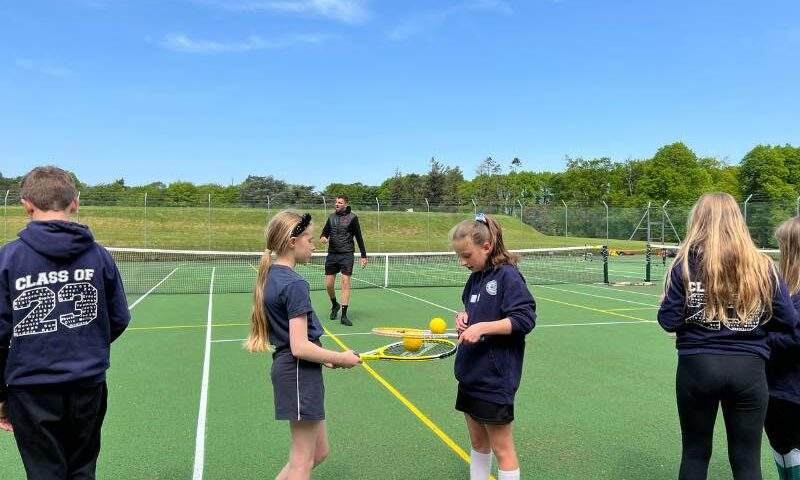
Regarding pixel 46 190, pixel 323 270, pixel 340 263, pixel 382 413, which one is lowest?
pixel 323 270

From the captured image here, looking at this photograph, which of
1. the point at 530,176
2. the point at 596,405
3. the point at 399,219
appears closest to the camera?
the point at 596,405

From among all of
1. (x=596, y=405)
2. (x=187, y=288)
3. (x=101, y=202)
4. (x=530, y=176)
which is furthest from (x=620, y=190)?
(x=596, y=405)

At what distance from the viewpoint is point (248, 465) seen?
4516 mm

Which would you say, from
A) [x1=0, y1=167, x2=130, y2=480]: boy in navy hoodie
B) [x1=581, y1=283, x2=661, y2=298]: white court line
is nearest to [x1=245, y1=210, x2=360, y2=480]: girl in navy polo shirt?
[x1=0, y1=167, x2=130, y2=480]: boy in navy hoodie

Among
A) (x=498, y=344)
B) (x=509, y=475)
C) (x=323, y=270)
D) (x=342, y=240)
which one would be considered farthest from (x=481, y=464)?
(x=323, y=270)

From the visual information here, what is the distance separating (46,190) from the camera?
2.75 m

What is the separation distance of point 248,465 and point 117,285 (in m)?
2.14

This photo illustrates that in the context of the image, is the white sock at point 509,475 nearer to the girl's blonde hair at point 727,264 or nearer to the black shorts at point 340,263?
the girl's blonde hair at point 727,264

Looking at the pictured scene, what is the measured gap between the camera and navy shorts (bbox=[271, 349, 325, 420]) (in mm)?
3125

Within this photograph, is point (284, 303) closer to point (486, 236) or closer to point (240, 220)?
point (486, 236)

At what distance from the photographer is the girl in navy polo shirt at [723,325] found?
2.90 meters

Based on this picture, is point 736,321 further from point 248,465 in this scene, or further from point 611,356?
point 611,356

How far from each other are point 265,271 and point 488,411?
1.39 meters

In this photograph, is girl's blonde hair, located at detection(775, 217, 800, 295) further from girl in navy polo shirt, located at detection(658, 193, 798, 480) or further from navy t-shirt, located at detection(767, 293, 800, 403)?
girl in navy polo shirt, located at detection(658, 193, 798, 480)
